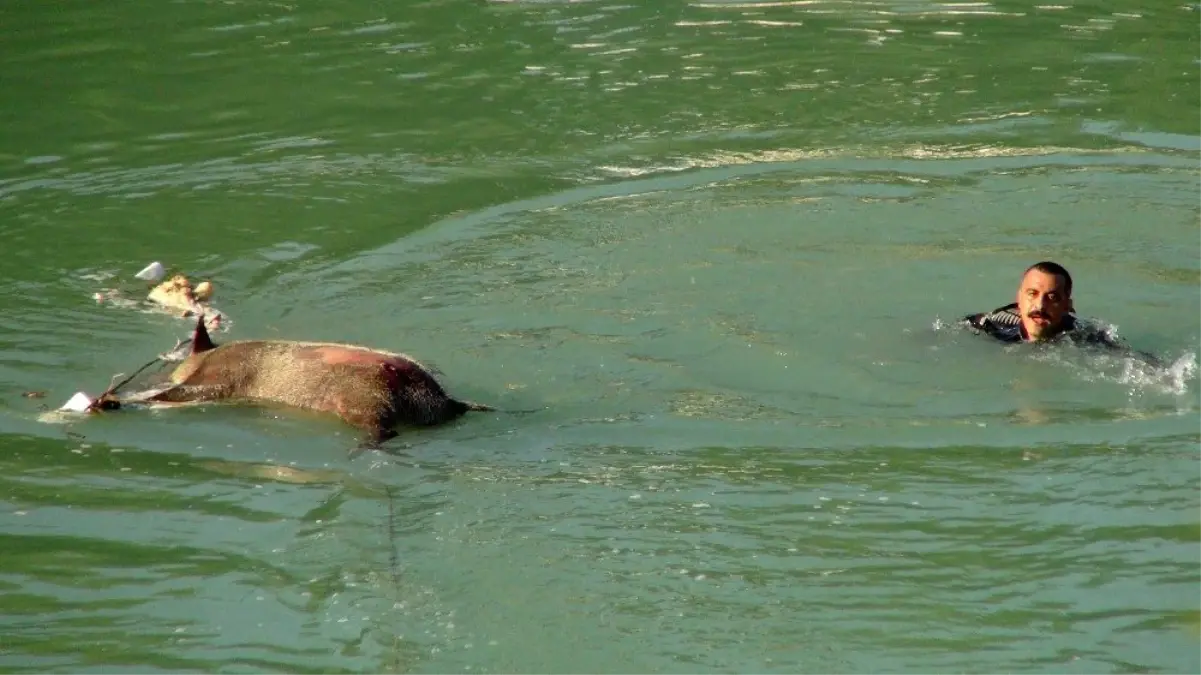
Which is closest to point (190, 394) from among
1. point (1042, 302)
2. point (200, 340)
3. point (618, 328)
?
point (200, 340)

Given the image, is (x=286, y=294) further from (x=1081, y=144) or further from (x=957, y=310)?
(x=1081, y=144)

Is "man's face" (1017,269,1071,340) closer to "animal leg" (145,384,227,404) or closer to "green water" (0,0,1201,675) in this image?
"green water" (0,0,1201,675)

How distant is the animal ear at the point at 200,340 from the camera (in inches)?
329

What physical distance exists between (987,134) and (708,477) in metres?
5.94

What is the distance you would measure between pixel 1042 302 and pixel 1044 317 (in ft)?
0.27

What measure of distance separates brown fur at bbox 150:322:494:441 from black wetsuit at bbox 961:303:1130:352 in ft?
9.88

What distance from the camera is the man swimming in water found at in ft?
Answer: 30.0

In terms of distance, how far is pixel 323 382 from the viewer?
8016 millimetres

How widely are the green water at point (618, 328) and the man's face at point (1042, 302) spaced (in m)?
0.23

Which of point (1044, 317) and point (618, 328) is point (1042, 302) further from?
point (618, 328)

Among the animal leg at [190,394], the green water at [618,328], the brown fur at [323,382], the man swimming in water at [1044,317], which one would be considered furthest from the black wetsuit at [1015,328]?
the animal leg at [190,394]

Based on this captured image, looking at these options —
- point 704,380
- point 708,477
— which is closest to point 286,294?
point 704,380

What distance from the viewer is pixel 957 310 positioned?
9.97 meters

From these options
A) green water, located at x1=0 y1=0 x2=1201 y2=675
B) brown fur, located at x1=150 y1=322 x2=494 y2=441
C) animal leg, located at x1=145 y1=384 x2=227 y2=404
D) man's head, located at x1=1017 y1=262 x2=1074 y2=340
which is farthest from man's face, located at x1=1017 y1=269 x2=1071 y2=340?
animal leg, located at x1=145 y1=384 x2=227 y2=404
